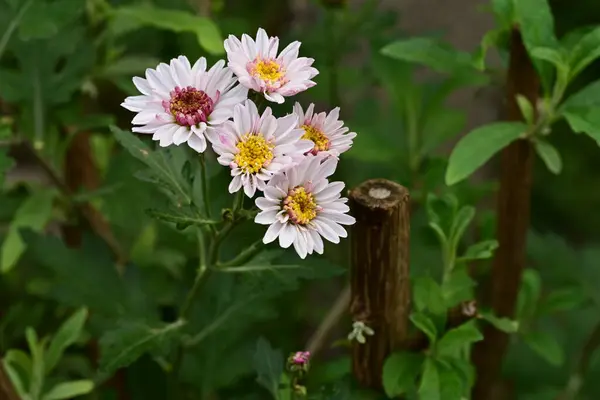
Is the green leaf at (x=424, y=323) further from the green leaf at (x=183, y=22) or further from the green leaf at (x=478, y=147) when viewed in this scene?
the green leaf at (x=183, y=22)

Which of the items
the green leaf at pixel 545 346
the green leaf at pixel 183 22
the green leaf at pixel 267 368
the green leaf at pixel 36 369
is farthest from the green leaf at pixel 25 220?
the green leaf at pixel 545 346

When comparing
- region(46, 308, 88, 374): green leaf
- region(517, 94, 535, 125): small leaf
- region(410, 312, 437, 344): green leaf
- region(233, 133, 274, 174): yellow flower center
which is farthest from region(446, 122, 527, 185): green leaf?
region(46, 308, 88, 374): green leaf

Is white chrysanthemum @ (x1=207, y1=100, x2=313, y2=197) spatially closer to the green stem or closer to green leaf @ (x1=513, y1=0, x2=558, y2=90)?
the green stem

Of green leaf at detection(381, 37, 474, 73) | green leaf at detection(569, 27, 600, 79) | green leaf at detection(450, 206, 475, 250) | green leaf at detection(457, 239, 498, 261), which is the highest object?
green leaf at detection(381, 37, 474, 73)

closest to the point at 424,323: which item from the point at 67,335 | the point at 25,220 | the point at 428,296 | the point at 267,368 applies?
the point at 428,296

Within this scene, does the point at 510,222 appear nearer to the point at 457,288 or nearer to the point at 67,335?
the point at 457,288

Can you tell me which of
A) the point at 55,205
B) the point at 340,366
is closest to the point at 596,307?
the point at 340,366

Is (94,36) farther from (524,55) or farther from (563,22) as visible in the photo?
(563,22)
